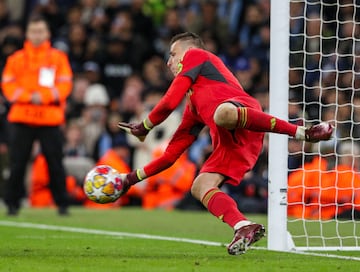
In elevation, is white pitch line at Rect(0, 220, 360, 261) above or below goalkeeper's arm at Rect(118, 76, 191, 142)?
below

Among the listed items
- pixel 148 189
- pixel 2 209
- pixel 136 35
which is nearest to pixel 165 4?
pixel 136 35

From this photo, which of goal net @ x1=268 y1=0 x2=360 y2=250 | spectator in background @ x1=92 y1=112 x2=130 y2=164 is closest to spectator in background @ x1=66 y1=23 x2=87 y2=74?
spectator in background @ x1=92 y1=112 x2=130 y2=164

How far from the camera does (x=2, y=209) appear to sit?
54.2 feet

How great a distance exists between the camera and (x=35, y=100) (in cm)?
1427

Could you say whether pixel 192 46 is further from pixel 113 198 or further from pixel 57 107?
pixel 57 107

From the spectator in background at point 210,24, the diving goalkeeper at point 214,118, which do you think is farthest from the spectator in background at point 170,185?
the diving goalkeeper at point 214,118

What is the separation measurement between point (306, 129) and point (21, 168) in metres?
7.03

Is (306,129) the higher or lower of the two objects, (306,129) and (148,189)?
the higher

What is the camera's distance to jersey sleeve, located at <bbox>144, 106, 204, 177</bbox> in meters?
9.25

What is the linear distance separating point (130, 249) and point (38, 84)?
5.39 metres

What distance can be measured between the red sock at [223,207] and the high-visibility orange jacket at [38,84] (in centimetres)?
600

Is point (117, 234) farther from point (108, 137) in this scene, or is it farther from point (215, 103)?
point (108, 137)

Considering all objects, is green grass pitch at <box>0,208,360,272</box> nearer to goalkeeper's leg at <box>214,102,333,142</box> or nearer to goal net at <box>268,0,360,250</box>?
goal net at <box>268,0,360,250</box>

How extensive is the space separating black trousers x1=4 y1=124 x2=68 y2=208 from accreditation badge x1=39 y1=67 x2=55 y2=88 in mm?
569
